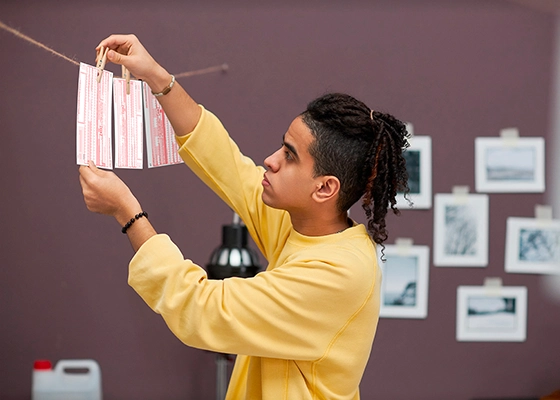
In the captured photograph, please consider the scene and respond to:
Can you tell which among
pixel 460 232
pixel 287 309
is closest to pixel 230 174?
pixel 287 309

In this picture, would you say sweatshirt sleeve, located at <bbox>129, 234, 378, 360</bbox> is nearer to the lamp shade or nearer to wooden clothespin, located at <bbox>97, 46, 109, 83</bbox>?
wooden clothespin, located at <bbox>97, 46, 109, 83</bbox>

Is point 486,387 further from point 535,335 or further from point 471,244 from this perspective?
point 471,244

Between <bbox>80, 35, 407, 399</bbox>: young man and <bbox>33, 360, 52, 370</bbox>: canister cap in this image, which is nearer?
<bbox>80, 35, 407, 399</bbox>: young man

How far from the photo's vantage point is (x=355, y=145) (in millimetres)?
1440

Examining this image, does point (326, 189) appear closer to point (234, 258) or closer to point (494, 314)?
point (234, 258)

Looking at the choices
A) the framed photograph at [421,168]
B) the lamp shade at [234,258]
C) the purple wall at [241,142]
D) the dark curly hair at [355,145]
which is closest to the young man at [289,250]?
the dark curly hair at [355,145]

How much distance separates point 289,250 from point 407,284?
1486 mm

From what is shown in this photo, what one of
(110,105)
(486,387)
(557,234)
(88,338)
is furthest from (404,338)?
(110,105)

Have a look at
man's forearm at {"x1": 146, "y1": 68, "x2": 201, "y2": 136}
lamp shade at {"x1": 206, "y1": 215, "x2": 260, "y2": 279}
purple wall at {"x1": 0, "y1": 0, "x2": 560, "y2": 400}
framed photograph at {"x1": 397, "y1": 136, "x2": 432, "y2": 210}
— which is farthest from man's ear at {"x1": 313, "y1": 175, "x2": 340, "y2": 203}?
framed photograph at {"x1": 397, "y1": 136, "x2": 432, "y2": 210}

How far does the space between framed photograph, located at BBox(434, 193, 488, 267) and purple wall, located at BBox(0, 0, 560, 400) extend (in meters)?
0.05

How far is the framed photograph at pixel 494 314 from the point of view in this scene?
9.47ft

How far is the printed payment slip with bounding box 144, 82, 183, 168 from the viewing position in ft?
5.22

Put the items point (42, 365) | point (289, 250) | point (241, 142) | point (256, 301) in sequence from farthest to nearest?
point (241, 142), point (42, 365), point (289, 250), point (256, 301)

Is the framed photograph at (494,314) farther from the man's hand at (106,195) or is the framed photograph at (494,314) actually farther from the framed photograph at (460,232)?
the man's hand at (106,195)
